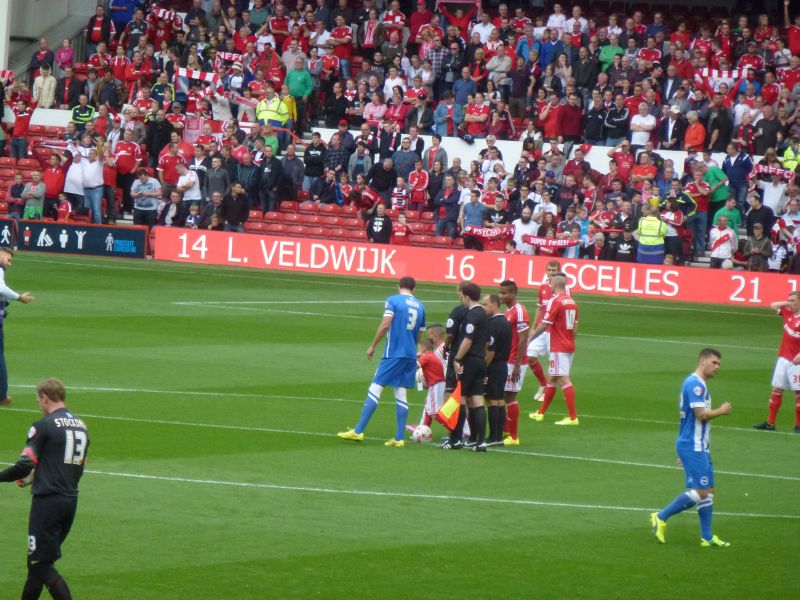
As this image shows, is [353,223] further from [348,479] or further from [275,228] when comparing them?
[348,479]

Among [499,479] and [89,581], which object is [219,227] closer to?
[499,479]

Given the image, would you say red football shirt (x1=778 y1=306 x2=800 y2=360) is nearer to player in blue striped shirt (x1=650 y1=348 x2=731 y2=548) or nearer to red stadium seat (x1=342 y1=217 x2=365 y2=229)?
player in blue striped shirt (x1=650 y1=348 x2=731 y2=548)

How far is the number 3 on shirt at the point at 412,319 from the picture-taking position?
56.5ft

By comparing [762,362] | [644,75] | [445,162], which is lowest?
[762,362]

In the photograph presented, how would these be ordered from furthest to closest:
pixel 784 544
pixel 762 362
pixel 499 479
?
pixel 762 362 < pixel 499 479 < pixel 784 544

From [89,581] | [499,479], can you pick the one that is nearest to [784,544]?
[499,479]

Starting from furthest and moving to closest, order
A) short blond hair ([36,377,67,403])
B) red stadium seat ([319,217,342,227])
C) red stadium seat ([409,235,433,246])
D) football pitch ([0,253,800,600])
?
red stadium seat ([319,217,342,227]) → red stadium seat ([409,235,433,246]) → football pitch ([0,253,800,600]) → short blond hair ([36,377,67,403])

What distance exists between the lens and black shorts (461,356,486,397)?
55.5 ft

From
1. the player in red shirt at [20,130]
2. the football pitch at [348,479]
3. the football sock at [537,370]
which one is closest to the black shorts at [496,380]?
the football pitch at [348,479]

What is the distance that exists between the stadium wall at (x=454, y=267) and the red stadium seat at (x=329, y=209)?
157 centimetres

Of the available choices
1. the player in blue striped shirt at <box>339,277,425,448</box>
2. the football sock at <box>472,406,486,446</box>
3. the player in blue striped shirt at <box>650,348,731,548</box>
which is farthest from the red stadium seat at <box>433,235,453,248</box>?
the player in blue striped shirt at <box>650,348,731,548</box>

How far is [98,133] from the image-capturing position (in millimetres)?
43000

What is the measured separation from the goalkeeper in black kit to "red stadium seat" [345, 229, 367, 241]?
30.9 meters

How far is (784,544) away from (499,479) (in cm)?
335
